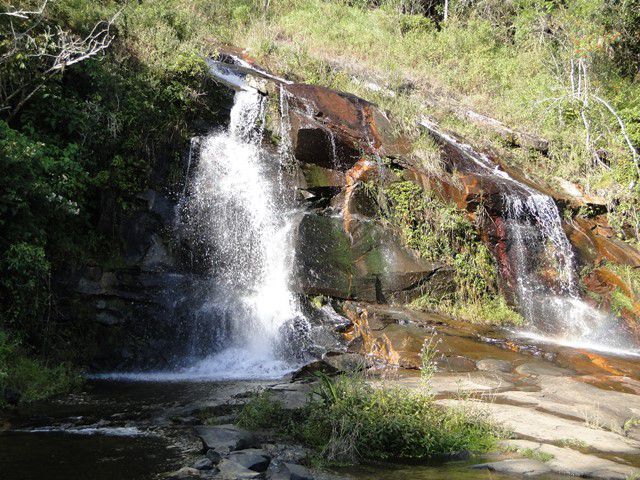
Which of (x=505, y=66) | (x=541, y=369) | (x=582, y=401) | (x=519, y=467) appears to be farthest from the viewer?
(x=505, y=66)

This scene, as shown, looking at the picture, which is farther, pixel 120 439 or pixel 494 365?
pixel 494 365

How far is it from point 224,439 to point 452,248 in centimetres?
821

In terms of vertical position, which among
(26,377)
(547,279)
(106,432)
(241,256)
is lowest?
(106,432)

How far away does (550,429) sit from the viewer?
215 inches

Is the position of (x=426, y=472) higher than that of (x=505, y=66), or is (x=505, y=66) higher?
(x=505, y=66)

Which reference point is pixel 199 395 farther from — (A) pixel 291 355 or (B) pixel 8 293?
(B) pixel 8 293

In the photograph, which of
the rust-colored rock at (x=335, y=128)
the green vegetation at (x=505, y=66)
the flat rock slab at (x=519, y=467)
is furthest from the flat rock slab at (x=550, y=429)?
the green vegetation at (x=505, y=66)

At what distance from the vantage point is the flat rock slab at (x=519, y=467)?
14.1 ft

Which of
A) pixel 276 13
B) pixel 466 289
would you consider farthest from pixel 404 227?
pixel 276 13

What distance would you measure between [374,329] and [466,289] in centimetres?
282

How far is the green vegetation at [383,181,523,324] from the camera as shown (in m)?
11.3

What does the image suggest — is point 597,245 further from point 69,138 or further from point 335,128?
point 69,138

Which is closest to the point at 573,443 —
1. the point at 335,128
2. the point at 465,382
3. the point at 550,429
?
the point at 550,429

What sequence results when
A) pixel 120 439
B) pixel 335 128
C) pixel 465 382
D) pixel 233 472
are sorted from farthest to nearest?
pixel 335 128 → pixel 465 382 → pixel 120 439 → pixel 233 472
